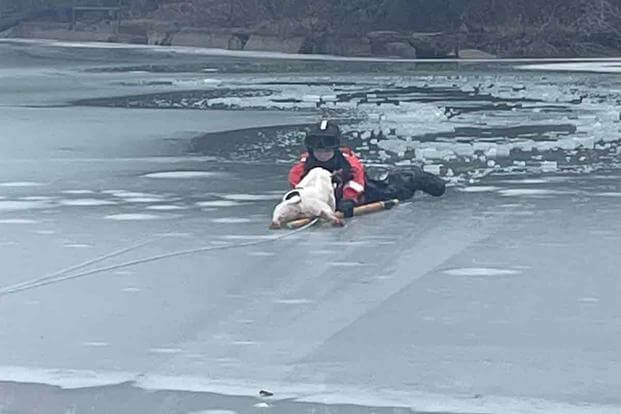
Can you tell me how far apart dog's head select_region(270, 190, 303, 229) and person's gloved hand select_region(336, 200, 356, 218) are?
0.48 meters

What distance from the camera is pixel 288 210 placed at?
12156 millimetres

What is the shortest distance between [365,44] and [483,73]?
→ 1226 cm

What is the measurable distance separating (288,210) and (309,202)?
191 millimetres

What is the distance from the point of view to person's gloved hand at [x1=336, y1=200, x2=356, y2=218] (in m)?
12.5

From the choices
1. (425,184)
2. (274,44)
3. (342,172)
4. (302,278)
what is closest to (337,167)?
(342,172)

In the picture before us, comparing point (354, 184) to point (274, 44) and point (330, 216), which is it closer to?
point (330, 216)

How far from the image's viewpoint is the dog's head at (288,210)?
12.1 metres

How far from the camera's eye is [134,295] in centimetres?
956

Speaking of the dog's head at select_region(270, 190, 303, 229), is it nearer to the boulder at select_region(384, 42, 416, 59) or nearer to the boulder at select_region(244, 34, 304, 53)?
the boulder at select_region(384, 42, 416, 59)

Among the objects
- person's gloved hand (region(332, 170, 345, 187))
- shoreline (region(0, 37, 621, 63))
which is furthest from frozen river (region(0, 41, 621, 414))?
shoreline (region(0, 37, 621, 63))

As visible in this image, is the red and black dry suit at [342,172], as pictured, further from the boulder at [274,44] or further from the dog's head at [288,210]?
the boulder at [274,44]

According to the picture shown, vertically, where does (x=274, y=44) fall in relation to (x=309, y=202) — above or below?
below

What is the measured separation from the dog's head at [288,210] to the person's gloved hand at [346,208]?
479 millimetres

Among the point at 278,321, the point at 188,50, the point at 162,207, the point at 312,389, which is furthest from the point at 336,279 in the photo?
the point at 188,50
